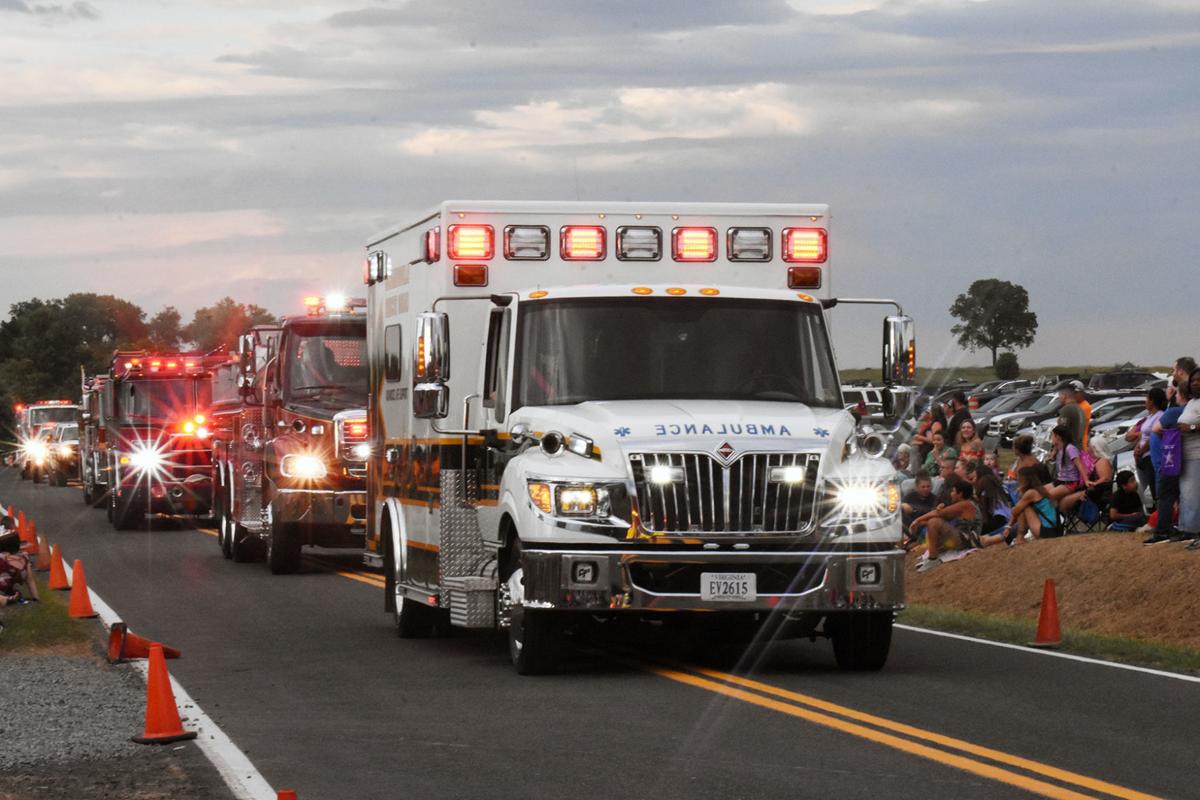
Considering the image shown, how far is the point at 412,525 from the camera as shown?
15844 millimetres

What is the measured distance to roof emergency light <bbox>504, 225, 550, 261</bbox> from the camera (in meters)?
14.6

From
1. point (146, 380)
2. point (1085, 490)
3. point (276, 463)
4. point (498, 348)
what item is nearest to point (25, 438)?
point (146, 380)

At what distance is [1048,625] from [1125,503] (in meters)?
6.49

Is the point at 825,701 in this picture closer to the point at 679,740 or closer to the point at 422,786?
the point at 679,740

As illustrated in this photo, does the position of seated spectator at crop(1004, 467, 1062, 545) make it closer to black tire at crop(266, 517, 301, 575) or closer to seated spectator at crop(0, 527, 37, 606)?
black tire at crop(266, 517, 301, 575)

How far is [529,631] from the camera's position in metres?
13.4

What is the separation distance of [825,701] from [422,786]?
3430 mm

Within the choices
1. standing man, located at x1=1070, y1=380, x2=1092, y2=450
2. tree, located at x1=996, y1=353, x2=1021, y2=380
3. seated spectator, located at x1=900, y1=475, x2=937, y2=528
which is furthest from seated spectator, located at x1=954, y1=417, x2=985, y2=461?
tree, located at x1=996, y1=353, x2=1021, y2=380

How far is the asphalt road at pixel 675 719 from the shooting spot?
9336mm

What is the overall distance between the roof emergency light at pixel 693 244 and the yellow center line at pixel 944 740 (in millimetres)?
2972

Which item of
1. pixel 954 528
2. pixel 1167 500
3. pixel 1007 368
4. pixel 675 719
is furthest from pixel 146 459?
pixel 1007 368

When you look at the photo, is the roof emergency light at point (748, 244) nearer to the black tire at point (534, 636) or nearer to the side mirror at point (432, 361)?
the side mirror at point (432, 361)

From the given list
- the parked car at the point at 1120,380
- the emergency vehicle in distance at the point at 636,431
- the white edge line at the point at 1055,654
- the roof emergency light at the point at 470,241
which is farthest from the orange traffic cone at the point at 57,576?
the parked car at the point at 1120,380

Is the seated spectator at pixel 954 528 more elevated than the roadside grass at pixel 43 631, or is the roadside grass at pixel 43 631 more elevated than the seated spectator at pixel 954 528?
the seated spectator at pixel 954 528
